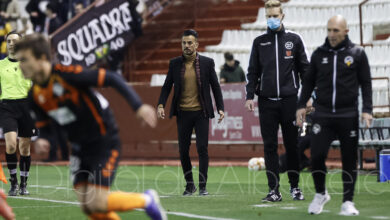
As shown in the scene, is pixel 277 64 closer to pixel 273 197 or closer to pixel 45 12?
pixel 273 197

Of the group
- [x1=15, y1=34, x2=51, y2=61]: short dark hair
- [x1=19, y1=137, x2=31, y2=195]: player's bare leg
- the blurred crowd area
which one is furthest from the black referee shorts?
the blurred crowd area

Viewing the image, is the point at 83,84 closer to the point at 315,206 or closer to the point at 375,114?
the point at 315,206

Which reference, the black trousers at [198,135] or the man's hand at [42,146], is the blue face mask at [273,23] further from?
the man's hand at [42,146]

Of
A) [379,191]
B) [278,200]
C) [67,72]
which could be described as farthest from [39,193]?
[67,72]

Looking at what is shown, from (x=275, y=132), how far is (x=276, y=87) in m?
0.58

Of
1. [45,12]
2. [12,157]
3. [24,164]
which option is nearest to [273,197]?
[24,164]

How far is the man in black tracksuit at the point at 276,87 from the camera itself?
11297 millimetres

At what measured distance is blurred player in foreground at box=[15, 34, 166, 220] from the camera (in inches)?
297

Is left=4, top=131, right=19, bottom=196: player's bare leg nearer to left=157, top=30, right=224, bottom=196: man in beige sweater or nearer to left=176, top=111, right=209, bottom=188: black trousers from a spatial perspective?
left=157, top=30, right=224, bottom=196: man in beige sweater

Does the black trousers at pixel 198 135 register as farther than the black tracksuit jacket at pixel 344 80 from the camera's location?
Yes

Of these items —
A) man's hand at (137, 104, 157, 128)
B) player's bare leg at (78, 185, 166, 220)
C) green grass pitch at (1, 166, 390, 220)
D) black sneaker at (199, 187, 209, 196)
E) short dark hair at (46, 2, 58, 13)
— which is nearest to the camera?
man's hand at (137, 104, 157, 128)

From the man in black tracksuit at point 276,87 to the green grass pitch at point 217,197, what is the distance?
0.46 m

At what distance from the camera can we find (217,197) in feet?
39.8

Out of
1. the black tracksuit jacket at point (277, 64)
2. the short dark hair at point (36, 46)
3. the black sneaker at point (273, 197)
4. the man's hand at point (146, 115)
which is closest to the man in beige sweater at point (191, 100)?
the black tracksuit jacket at point (277, 64)
